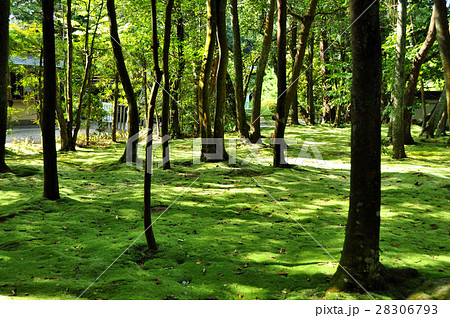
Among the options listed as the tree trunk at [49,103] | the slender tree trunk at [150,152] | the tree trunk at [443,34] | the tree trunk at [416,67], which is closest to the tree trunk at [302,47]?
the tree trunk at [416,67]

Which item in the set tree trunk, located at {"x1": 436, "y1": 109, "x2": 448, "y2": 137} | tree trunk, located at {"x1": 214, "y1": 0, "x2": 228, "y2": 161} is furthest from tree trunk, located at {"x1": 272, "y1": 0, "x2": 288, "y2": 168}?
tree trunk, located at {"x1": 436, "y1": 109, "x2": 448, "y2": 137}

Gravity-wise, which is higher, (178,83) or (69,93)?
(178,83)

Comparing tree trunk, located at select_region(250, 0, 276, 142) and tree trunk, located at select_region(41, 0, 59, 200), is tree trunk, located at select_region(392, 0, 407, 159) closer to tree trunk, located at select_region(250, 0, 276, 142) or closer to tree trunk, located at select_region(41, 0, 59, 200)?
tree trunk, located at select_region(250, 0, 276, 142)

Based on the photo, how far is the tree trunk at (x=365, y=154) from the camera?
10.7 ft

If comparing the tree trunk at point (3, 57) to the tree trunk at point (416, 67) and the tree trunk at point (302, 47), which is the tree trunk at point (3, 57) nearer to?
the tree trunk at point (302, 47)

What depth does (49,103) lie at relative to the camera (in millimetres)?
6652

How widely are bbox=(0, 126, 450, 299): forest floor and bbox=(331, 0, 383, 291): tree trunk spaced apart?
0.26 metres

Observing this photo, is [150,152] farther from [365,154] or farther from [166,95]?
[166,95]

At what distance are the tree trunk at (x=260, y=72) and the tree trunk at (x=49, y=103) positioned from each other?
783 cm

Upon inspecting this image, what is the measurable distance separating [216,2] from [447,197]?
7355 millimetres

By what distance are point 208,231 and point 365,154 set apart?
3125 millimetres

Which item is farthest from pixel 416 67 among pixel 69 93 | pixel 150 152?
pixel 69 93

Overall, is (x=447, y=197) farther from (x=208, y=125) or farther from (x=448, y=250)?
(x=208, y=125)

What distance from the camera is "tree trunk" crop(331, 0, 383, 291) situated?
128 inches
